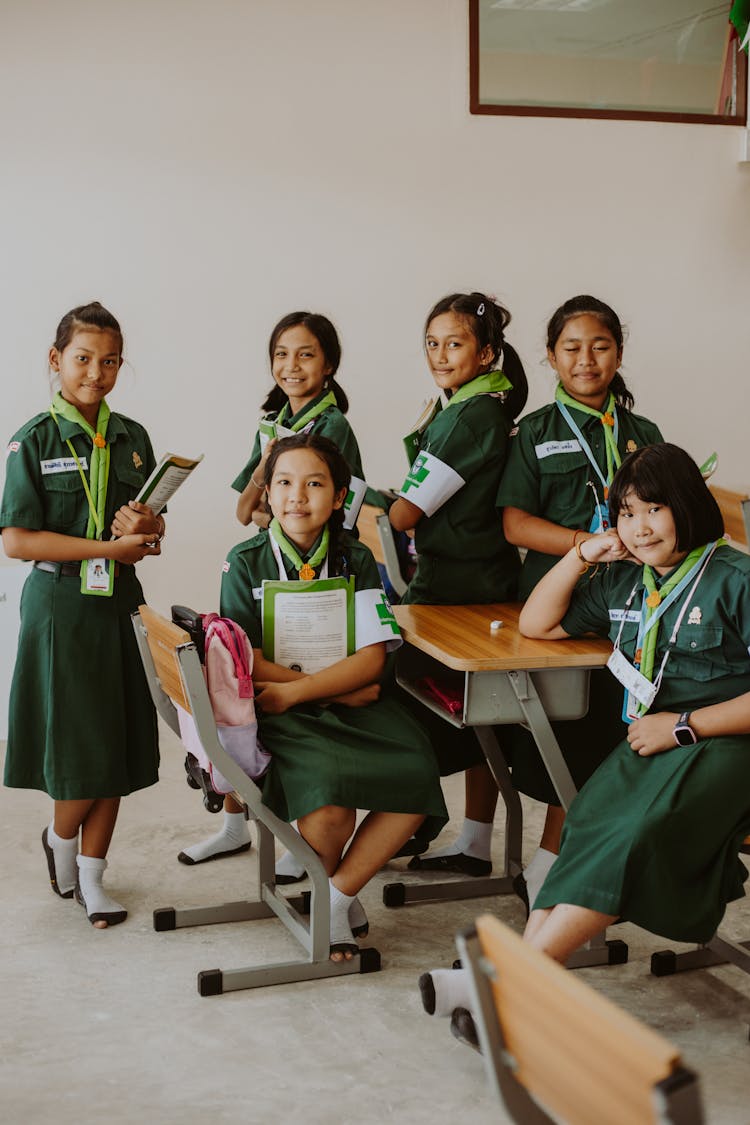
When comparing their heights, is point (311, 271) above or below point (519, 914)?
above

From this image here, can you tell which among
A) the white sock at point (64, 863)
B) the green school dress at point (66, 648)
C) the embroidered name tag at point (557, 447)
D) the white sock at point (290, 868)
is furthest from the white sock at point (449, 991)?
the embroidered name tag at point (557, 447)

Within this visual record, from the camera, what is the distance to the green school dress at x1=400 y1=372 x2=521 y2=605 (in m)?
3.12

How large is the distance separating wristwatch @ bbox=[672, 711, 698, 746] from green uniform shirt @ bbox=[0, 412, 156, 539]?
4.66 feet

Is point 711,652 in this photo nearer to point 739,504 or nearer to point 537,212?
point 739,504

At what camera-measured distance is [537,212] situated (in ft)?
16.2

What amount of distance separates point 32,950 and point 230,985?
52cm

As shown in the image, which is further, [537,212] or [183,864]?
[537,212]

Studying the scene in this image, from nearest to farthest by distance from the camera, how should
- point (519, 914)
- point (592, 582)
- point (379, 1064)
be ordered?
point (379, 1064), point (592, 582), point (519, 914)

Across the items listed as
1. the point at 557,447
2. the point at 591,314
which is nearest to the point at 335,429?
the point at 557,447

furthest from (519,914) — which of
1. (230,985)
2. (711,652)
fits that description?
(711,652)

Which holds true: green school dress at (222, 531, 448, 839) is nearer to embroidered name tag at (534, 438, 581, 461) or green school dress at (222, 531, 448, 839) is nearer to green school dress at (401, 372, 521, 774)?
green school dress at (401, 372, 521, 774)

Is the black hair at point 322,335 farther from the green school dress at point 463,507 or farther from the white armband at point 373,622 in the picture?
the white armband at point 373,622

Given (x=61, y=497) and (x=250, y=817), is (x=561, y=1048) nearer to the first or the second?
(x=250, y=817)

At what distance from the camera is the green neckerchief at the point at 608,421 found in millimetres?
3021
